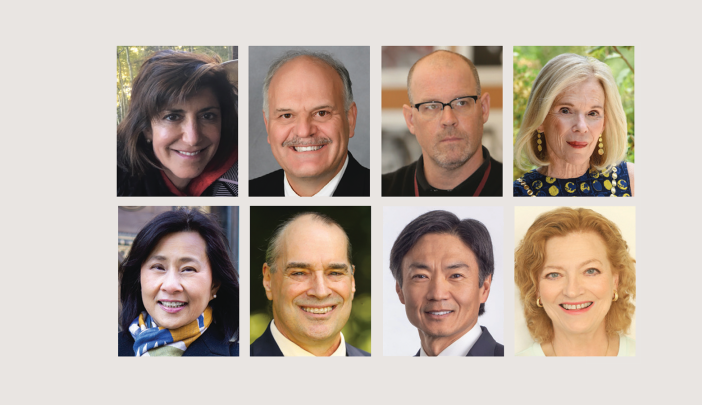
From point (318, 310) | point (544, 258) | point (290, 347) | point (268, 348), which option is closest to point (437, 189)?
point (544, 258)

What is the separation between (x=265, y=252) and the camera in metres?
5.38

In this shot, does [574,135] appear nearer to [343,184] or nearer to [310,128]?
[343,184]

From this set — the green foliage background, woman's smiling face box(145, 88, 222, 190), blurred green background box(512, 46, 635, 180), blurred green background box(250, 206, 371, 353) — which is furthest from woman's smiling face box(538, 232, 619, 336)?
the green foliage background

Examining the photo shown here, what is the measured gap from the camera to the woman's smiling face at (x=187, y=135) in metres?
5.39

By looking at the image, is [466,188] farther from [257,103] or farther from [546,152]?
[257,103]

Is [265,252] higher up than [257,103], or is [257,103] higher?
[257,103]

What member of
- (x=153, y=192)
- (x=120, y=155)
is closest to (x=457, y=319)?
(x=153, y=192)

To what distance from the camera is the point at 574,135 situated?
5.34 m

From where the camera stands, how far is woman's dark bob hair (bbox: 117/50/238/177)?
17.7 ft

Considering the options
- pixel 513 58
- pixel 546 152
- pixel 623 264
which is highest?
pixel 513 58

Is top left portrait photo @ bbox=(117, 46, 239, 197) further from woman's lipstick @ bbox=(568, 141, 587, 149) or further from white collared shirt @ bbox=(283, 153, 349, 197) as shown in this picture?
woman's lipstick @ bbox=(568, 141, 587, 149)

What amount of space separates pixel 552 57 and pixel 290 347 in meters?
3.05

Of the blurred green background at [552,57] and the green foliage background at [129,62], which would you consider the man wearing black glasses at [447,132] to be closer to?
the blurred green background at [552,57]

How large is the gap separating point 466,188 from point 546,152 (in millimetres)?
694
